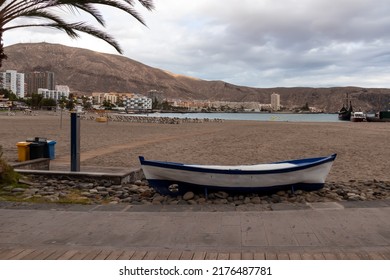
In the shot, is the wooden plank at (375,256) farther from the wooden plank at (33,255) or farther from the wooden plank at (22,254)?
the wooden plank at (22,254)

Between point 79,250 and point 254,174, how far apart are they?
13.1 ft

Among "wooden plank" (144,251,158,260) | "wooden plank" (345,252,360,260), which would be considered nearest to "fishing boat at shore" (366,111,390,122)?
"wooden plank" (345,252,360,260)

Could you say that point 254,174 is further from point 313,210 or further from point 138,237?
point 138,237

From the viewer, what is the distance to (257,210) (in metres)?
6.20

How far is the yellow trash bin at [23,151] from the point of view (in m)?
11.2

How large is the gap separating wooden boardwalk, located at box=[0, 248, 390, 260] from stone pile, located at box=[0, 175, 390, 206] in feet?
9.37

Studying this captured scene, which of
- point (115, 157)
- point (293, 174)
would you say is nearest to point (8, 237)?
point (293, 174)

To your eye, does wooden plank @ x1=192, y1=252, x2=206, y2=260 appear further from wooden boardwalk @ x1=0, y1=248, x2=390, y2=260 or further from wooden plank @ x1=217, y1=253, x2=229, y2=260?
wooden plank @ x1=217, y1=253, x2=229, y2=260

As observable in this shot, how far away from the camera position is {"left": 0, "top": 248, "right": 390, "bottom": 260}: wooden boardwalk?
12.7 feet

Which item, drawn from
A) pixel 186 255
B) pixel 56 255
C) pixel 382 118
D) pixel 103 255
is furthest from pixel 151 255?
pixel 382 118

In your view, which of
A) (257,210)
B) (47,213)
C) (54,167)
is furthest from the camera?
(54,167)

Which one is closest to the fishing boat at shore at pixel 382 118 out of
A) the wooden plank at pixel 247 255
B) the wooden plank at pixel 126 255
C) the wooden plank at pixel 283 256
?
the wooden plank at pixel 283 256

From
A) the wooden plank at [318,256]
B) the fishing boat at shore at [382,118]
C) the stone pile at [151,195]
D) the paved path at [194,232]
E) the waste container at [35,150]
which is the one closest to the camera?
the wooden plank at [318,256]

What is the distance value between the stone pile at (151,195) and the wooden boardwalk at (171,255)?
2855 millimetres
